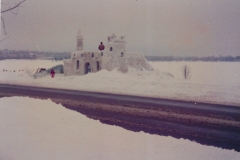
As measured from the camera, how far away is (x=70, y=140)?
2775 millimetres

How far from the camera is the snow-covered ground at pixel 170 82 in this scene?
7.27ft

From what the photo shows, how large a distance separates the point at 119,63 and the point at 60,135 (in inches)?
41.8

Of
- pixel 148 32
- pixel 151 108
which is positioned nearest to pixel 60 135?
pixel 151 108

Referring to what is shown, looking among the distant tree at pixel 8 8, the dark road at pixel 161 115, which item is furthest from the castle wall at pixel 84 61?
the distant tree at pixel 8 8

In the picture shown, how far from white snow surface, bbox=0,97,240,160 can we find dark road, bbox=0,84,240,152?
7cm

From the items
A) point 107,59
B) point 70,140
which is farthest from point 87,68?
point 70,140

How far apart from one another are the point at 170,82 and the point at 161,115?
33 centimetres

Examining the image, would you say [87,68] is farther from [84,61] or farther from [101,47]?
[101,47]

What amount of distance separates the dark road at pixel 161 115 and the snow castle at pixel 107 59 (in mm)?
290

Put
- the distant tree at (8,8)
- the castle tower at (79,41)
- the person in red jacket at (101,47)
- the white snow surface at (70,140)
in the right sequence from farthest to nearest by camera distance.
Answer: the distant tree at (8,8)
the castle tower at (79,41)
the person in red jacket at (101,47)
the white snow surface at (70,140)

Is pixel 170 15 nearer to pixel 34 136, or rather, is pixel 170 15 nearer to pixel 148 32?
pixel 148 32

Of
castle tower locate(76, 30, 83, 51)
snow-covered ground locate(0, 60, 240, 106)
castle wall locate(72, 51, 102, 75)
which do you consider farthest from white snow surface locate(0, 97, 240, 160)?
castle tower locate(76, 30, 83, 51)

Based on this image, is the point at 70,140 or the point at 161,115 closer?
the point at 161,115

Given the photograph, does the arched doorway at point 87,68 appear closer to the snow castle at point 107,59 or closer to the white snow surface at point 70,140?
the snow castle at point 107,59
